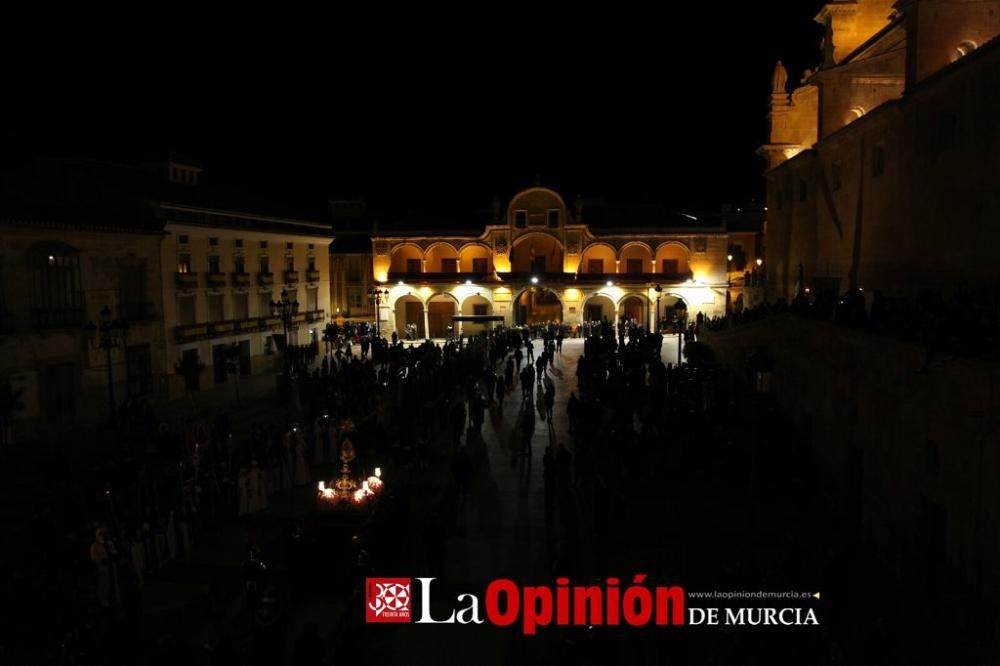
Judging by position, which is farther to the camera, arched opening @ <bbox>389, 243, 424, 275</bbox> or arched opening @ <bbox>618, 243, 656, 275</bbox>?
arched opening @ <bbox>389, 243, 424, 275</bbox>

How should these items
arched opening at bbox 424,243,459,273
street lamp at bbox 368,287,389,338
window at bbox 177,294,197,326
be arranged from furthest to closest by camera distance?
arched opening at bbox 424,243,459,273
street lamp at bbox 368,287,389,338
window at bbox 177,294,197,326

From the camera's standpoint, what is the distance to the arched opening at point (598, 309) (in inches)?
1768

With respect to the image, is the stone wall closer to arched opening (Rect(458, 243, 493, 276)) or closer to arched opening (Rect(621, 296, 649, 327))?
arched opening (Rect(621, 296, 649, 327))

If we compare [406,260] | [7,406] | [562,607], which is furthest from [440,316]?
A: [562,607]

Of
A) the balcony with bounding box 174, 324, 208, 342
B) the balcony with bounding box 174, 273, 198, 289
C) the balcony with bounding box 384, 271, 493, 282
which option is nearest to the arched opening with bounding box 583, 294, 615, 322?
the balcony with bounding box 384, 271, 493, 282

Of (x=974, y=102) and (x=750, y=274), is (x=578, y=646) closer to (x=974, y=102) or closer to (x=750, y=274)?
(x=974, y=102)

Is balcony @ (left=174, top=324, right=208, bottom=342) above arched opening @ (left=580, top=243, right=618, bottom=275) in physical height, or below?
below

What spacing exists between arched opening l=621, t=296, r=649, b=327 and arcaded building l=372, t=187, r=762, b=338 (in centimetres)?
6

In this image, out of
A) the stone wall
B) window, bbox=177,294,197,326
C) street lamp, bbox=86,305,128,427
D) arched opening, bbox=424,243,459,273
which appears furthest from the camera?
arched opening, bbox=424,243,459,273

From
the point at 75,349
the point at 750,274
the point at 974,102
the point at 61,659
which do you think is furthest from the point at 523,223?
the point at 61,659

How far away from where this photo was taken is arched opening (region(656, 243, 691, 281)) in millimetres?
44156

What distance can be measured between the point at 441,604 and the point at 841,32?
2233 centimetres

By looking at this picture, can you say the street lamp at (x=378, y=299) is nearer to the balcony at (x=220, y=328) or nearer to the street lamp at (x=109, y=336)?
the balcony at (x=220, y=328)
